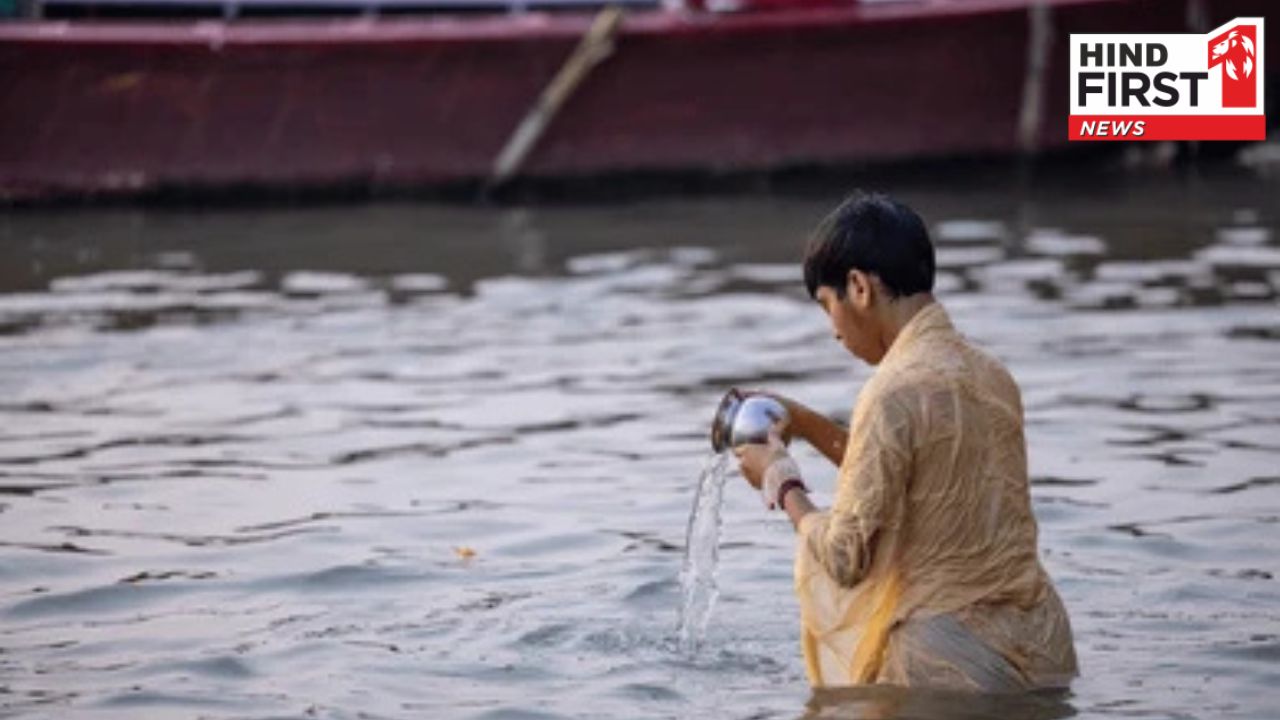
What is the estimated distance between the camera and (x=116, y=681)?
6.22 meters

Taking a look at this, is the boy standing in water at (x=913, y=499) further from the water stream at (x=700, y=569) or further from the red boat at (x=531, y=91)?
the red boat at (x=531, y=91)

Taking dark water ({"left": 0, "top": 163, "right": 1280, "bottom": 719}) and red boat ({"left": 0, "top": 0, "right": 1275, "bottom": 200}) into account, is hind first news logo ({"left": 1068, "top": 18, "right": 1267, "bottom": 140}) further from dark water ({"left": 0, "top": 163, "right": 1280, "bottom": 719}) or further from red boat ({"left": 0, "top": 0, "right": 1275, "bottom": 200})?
dark water ({"left": 0, "top": 163, "right": 1280, "bottom": 719})

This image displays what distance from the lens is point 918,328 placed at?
504 cm

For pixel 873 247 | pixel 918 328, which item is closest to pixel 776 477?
pixel 918 328

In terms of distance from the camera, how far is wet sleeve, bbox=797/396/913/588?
492 cm

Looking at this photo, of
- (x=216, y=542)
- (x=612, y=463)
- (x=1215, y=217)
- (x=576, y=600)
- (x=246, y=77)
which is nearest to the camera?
(x=576, y=600)

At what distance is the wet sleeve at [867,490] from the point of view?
16.1 feet

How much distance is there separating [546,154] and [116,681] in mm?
8663

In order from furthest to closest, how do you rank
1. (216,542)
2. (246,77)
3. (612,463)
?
(246,77) < (612,463) < (216,542)

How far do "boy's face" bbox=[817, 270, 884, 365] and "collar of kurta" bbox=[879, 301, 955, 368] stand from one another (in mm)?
57

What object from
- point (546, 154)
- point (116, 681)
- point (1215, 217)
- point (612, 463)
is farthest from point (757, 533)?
point (546, 154)

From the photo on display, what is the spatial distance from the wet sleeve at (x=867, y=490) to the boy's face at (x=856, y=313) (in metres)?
0.18

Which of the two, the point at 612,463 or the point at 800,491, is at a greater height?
the point at 800,491

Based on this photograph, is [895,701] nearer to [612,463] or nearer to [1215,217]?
[612,463]
